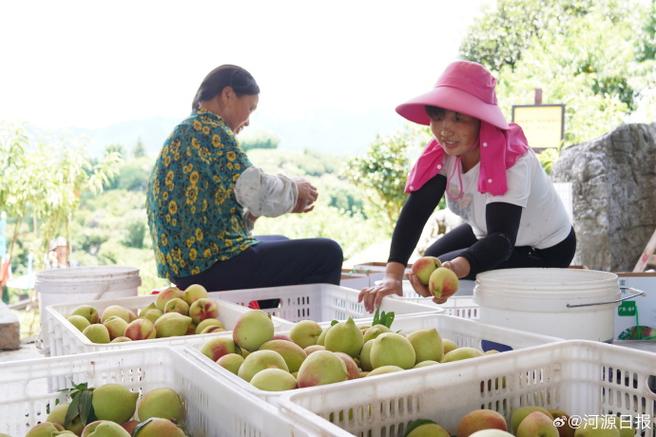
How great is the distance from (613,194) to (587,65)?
10.1 m

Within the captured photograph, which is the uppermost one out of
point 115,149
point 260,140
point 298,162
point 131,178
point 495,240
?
point 260,140

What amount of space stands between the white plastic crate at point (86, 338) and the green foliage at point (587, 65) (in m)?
10.7

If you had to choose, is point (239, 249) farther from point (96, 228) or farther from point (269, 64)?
point (269, 64)

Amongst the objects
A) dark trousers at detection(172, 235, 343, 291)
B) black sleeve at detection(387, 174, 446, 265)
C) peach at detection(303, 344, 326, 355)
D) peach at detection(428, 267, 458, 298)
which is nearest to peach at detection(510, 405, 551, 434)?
peach at detection(303, 344, 326, 355)

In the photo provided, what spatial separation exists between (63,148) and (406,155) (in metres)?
5.74

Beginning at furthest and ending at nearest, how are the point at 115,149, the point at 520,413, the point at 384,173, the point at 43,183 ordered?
the point at 384,173, the point at 115,149, the point at 43,183, the point at 520,413

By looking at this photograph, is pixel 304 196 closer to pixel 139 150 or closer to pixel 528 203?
pixel 528 203

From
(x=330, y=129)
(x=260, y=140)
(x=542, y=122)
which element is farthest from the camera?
(x=330, y=129)

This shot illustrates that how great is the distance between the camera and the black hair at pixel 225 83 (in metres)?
2.44

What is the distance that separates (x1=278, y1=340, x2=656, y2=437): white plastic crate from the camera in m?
0.77

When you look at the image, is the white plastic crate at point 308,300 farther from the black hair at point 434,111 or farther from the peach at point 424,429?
the peach at point 424,429

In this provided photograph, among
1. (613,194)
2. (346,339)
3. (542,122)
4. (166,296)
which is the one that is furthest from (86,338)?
(542,122)

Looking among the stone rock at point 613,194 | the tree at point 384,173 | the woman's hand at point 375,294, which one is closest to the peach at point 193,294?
the woman's hand at point 375,294

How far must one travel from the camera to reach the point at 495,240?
5.79 ft
